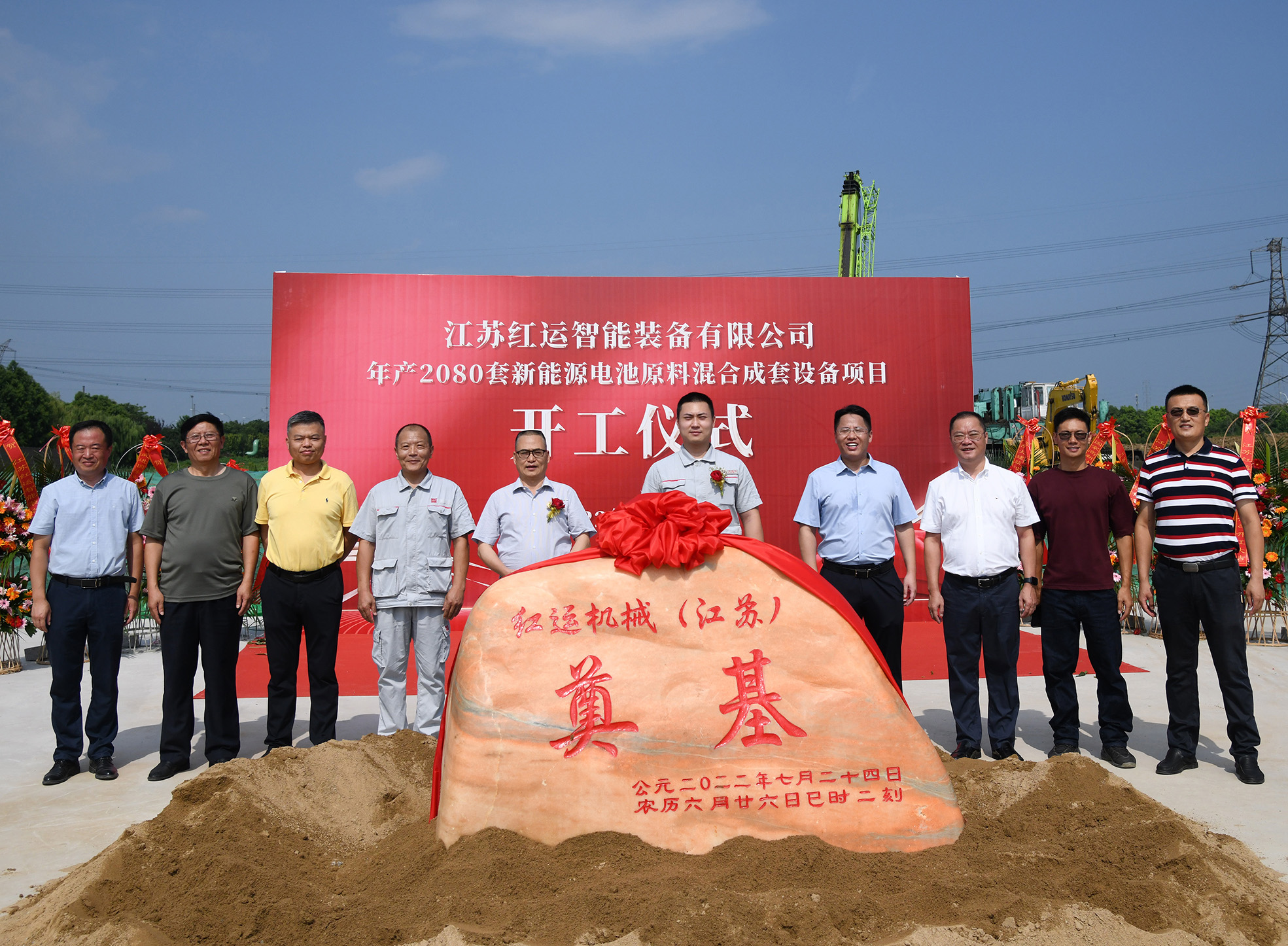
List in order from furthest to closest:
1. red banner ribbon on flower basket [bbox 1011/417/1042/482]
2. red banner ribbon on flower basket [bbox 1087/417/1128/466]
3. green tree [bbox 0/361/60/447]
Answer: green tree [bbox 0/361/60/447] → red banner ribbon on flower basket [bbox 1011/417/1042/482] → red banner ribbon on flower basket [bbox 1087/417/1128/466]

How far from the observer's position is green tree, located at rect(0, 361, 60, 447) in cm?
→ 2648

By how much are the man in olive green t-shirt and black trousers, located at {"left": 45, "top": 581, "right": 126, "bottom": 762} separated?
225 millimetres

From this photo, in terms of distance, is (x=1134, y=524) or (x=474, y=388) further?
(x=474, y=388)

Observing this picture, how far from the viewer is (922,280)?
23.7 feet

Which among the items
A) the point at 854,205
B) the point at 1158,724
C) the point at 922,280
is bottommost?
the point at 1158,724

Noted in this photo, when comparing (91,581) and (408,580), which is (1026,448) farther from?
(91,581)

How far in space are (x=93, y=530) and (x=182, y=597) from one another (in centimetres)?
50

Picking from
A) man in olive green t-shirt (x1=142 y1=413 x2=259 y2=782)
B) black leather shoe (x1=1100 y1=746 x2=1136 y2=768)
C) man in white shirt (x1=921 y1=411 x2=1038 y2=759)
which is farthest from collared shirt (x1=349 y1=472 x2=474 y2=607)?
black leather shoe (x1=1100 y1=746 x2=1136 y2=768)

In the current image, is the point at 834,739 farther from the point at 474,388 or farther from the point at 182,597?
the point at 474,388

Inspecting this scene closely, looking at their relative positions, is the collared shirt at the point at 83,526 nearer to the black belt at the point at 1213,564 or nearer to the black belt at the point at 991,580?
the black belt at the point at 991,580

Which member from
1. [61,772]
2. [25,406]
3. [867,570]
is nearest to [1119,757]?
[867,570]

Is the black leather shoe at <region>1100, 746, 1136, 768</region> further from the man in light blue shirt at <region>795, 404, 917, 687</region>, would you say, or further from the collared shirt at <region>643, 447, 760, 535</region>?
the collared shirt at <region>643, 447, 760, 535</region>

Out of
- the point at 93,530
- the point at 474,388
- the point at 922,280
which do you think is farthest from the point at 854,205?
the point at 93,530

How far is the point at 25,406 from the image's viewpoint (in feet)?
87.9
